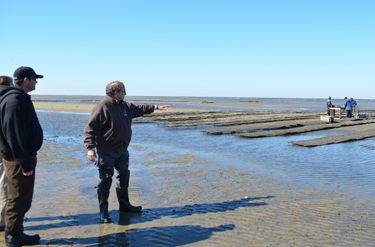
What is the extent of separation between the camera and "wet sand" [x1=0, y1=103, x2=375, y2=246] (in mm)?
4117

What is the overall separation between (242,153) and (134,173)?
4.31 metres

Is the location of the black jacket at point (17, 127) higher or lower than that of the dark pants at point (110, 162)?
higher

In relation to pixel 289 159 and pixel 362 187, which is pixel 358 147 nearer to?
pixel 289 159

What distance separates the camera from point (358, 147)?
1199 cm

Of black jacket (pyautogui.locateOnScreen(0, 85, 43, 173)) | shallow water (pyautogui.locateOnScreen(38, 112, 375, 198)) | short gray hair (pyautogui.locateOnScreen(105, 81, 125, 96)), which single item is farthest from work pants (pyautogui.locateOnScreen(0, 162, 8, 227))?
shallow water (pyautogui.locateOnScreen(38, 112, 375, 198))

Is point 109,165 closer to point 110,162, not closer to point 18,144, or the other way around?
point 110,162

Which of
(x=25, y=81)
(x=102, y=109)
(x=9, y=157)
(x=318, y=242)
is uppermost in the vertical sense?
(x=25, y=81)

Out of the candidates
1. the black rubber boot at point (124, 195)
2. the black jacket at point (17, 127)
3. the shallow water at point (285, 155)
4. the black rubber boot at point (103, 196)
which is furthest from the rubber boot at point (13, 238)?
the shallow water at point (285, 155)

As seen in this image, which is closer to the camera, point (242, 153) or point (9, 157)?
point (9, 157)

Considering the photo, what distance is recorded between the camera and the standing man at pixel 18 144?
11.3ft

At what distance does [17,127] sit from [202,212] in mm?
3036

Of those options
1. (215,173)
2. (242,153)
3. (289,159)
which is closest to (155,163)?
(215,173)

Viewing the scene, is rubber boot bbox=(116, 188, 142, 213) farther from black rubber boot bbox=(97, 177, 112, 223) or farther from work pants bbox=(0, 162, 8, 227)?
work pants bbox=(0, 162, 8, 227)

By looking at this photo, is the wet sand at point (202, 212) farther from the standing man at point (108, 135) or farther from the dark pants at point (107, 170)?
the standing man at point (108, 135)
